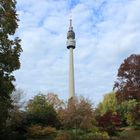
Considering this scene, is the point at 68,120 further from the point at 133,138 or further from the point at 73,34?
the point at 73,34

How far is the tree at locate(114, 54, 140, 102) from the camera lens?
71500 mm

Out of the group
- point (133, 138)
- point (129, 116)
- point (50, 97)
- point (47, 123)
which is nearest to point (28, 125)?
point (47, 123)

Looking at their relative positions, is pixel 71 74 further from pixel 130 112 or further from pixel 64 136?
pixel 64 136

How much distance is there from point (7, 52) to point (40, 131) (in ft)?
96.4

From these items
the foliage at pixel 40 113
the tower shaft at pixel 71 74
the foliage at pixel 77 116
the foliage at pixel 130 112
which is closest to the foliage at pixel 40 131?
the foliage at pixel 77 116

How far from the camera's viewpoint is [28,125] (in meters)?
60.9

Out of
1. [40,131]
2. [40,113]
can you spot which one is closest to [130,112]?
[40,113]

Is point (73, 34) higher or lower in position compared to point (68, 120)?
higher

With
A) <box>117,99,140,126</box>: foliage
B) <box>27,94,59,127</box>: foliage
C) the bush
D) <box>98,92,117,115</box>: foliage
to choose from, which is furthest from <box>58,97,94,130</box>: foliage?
<box>98,92,117,115</box>: foliage

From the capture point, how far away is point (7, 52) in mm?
30219

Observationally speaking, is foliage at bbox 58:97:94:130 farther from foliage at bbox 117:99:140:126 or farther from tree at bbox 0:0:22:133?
tree at bbox 0:0:22:133

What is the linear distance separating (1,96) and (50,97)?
204 ft

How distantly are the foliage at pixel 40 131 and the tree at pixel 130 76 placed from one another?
17.6 m

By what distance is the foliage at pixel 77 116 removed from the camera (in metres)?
56.6
